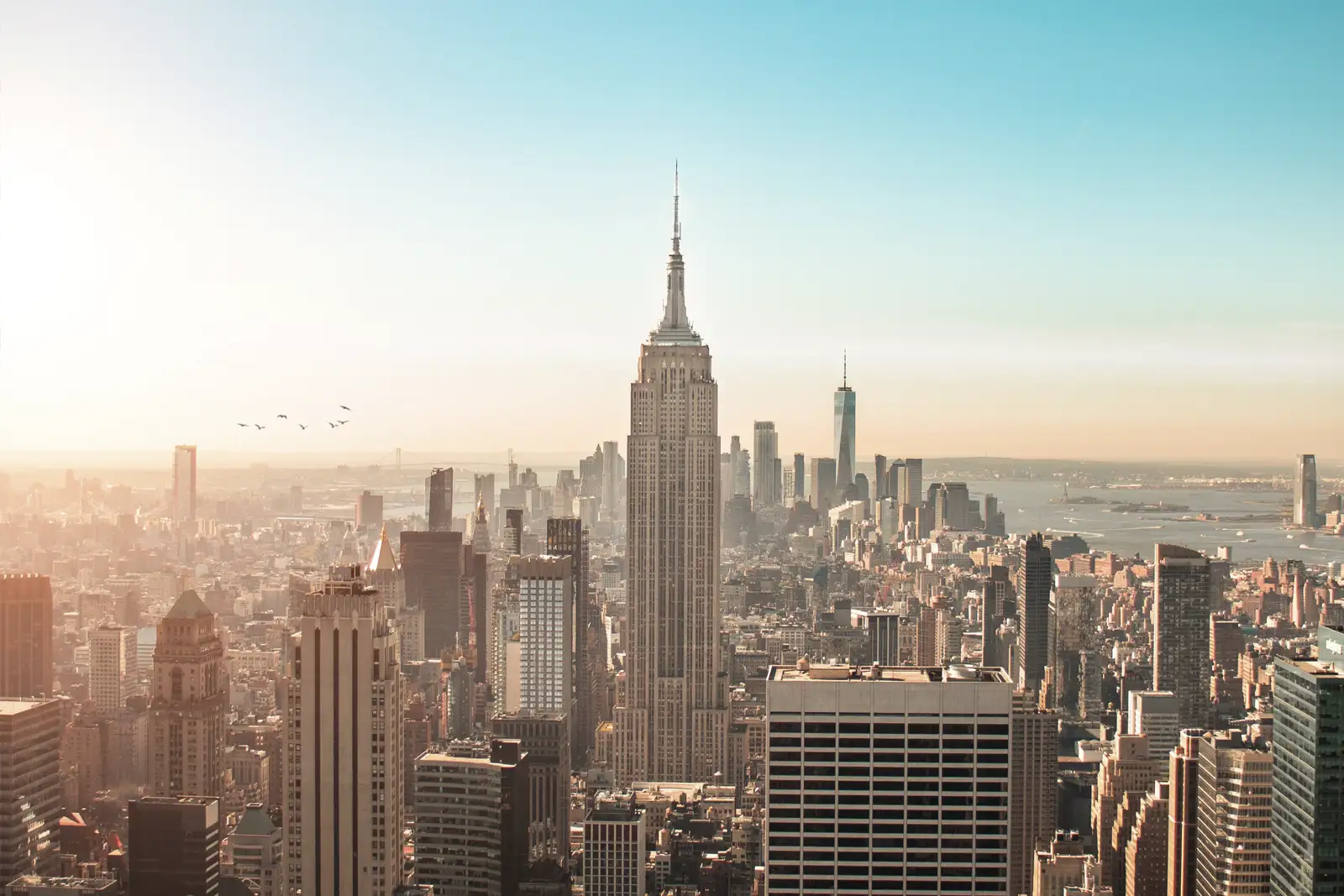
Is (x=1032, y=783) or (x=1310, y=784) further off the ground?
(x=1310, y=784)

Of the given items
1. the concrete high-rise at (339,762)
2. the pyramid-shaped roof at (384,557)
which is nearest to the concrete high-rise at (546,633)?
the pyramid-shaped roof at (384,557)

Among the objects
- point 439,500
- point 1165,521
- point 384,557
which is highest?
point 439,500

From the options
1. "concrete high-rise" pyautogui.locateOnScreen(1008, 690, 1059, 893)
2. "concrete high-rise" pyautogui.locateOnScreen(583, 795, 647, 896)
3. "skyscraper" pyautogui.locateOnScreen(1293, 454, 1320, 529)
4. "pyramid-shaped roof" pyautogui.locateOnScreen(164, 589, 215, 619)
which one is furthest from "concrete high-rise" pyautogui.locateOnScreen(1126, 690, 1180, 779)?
"pyramid-shaped roof" pyautogui.locateOnScreen(164, 589, 215, 619)

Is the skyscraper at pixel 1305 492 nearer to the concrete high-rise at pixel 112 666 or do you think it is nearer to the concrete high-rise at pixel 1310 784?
the concrete high-rise at pixel 1310 784

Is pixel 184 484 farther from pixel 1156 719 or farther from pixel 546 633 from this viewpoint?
pixel 546 633

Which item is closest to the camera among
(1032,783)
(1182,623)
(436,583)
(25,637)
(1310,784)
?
(1310,784)

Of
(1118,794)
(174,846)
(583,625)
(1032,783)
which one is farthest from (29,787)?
(583,625)

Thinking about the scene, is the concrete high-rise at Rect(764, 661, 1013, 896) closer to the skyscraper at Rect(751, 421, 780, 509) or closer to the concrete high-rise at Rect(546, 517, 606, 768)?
the skyscraper at Rect(751, 421, 780, 509)
